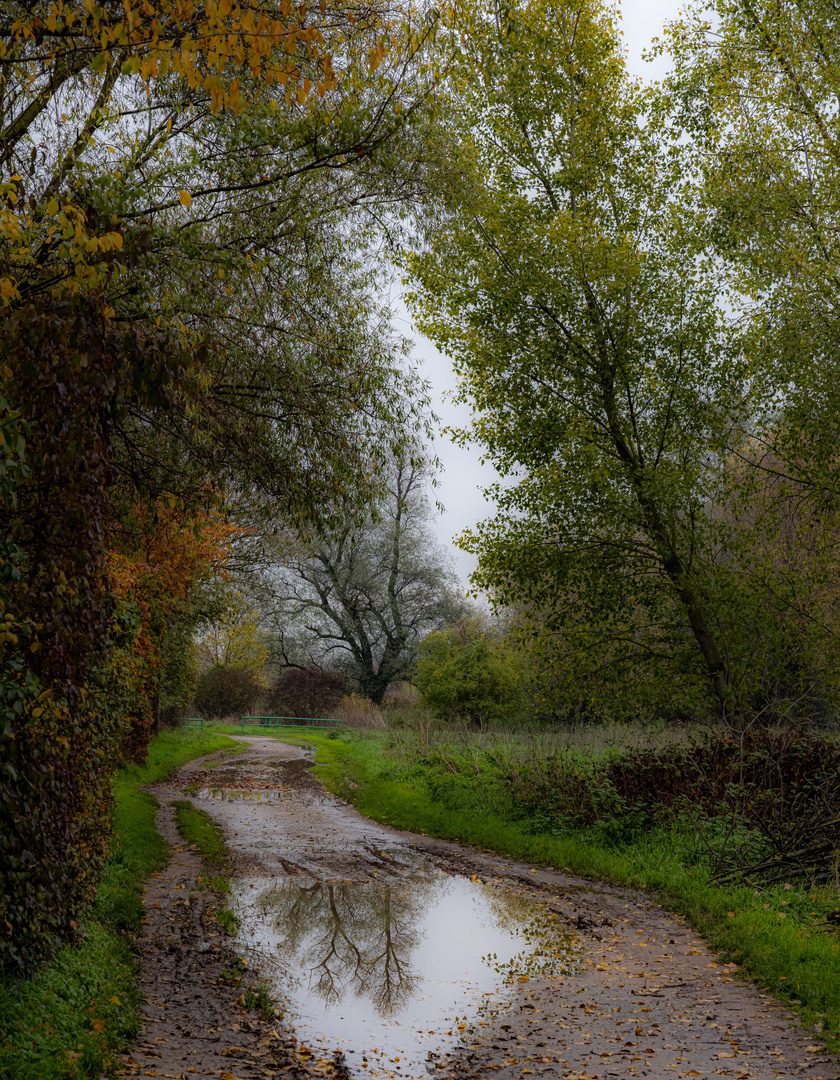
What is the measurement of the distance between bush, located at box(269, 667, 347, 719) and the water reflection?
35812 millimetres

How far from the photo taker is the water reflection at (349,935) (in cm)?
675

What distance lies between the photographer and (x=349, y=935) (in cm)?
806

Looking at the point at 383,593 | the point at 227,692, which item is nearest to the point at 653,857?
the point at 383,593

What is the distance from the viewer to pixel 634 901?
31.7 feet

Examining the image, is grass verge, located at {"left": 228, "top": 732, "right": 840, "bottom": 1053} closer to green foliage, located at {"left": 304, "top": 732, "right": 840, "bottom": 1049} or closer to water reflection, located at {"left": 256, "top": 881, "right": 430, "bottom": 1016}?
green foliage, located at {"left": 304, "top": 732, "right": 840, "bottom": 1049}

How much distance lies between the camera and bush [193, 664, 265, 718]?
46.4m

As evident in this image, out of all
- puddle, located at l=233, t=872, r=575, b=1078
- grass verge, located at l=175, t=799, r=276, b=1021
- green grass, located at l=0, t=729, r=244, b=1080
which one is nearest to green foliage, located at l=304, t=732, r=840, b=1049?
puddle, located at l=233, t=872, r=575, b=1078

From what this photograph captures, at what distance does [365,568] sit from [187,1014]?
37.5 metres

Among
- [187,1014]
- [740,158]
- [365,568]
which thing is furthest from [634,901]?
[365,568]

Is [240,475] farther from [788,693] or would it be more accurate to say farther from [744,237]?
[788,693]

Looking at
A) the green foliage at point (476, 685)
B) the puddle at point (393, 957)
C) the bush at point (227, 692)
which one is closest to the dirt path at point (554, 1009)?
the puddle at point (393, 957)

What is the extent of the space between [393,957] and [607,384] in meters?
10.4

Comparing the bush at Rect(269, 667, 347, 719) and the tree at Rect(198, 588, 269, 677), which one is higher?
the tree at Rect(198, 588, 269, 677)

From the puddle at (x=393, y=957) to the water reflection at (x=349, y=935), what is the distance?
0.01 meters
